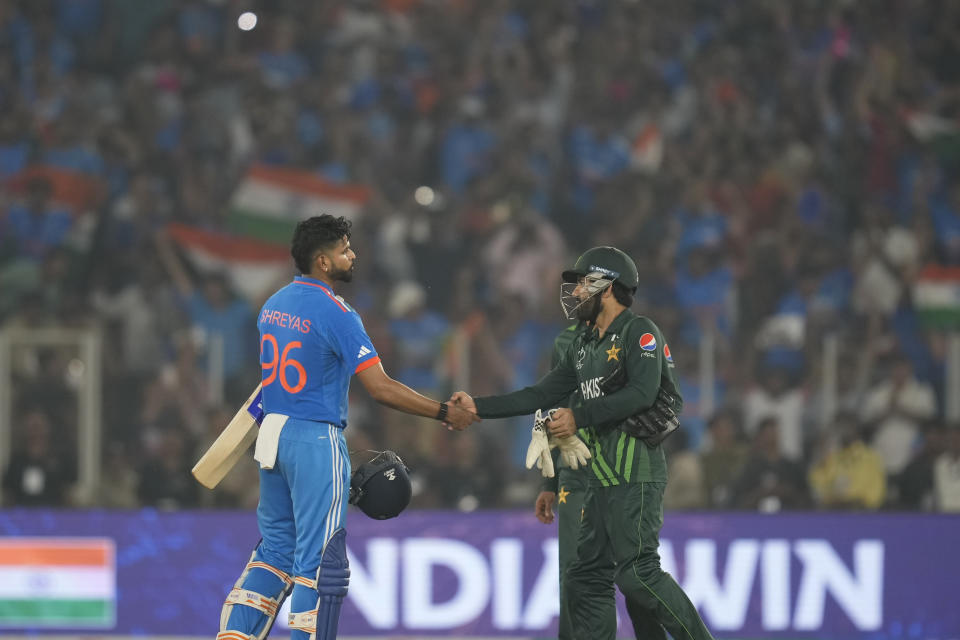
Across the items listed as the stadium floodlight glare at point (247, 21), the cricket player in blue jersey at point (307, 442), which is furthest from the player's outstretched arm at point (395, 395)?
the stadium floodlight glare at point (247, 21)

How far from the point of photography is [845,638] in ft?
30.2

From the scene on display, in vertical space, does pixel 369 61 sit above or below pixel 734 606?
above

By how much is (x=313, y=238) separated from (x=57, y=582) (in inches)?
173

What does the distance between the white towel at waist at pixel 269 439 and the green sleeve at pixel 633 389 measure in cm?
136

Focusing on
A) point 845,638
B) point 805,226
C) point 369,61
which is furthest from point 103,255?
point 845,638

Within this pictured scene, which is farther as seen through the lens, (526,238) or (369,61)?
(369,61)

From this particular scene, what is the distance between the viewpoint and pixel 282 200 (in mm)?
13523

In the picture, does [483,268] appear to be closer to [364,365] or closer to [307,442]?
[364,365]

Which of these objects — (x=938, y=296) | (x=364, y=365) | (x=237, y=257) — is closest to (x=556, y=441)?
(x=364, y=365)

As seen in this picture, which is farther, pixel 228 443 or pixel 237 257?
pixel 237 257

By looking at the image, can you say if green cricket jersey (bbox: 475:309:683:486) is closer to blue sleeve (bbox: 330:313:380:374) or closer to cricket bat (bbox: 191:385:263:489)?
blue sleeve (bbox: 330:313:380:374)

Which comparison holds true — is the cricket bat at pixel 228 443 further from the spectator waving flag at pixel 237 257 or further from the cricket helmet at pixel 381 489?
the spectator waving flag at pixel 237 257

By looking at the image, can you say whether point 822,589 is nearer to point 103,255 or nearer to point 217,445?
point 217,445

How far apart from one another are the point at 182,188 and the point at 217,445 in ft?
25.0
